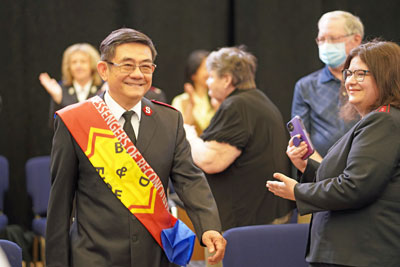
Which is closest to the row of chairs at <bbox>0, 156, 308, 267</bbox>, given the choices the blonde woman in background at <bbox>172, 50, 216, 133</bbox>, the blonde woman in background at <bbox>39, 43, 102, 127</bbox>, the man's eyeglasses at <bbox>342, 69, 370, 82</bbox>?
the man's eyeglasses at <bbox>342, 69, 370, 82</bbox>

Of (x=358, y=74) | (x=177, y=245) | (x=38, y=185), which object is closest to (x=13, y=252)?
(x=177, y=245)

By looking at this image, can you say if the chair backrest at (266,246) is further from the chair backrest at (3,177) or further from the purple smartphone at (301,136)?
the chair backrest at (3,177)

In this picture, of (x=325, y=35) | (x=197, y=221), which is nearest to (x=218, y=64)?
(x=325, y=35)

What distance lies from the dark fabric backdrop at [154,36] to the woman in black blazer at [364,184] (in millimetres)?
3603

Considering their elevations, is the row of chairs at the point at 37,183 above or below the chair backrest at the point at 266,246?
below

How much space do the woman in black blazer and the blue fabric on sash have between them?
473mm

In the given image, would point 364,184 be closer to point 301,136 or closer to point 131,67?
point 301,136

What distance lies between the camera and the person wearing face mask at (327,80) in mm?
3771

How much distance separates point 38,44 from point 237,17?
197 cm

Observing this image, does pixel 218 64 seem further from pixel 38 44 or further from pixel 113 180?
pixel 38 44

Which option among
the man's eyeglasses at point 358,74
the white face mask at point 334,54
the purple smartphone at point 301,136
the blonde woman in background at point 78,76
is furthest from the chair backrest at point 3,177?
the man's eyeglasses at point 358,74

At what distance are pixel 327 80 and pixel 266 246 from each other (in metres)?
1.47

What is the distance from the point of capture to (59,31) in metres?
5.98

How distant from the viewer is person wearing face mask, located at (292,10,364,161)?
377 centimetres
